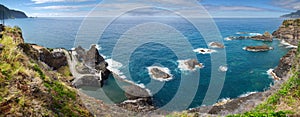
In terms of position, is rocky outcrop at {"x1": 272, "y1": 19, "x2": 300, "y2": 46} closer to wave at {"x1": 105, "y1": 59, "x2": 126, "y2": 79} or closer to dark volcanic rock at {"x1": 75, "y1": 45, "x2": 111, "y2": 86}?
wave at {"x1": 105, "y1": 59, "x2": 126, "y2": 79}

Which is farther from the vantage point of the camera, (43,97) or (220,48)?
(220,48)

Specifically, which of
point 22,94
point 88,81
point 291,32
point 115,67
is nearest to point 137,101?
point 88,81

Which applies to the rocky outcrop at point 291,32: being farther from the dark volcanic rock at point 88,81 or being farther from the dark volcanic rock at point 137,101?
the dark volcanic rock at point 88,81

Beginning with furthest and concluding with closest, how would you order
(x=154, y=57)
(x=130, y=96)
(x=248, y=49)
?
(x=248, y=49) < (x=154, y=57) < (x=130, y=96)

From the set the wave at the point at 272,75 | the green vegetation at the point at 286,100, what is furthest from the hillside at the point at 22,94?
the wave at the point at 272,75

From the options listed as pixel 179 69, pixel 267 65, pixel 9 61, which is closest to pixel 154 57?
pixel 179 69

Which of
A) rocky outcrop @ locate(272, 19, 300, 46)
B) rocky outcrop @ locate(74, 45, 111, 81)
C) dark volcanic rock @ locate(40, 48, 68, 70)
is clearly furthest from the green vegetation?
rocky outcrop @ locate(272, 19, 300, 46)

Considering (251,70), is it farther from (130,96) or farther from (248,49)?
(130,96)

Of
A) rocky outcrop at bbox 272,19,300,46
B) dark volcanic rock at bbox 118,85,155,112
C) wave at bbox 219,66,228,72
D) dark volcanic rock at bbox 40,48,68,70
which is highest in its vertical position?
rocky outcrop at bbox 272,19,300,46
